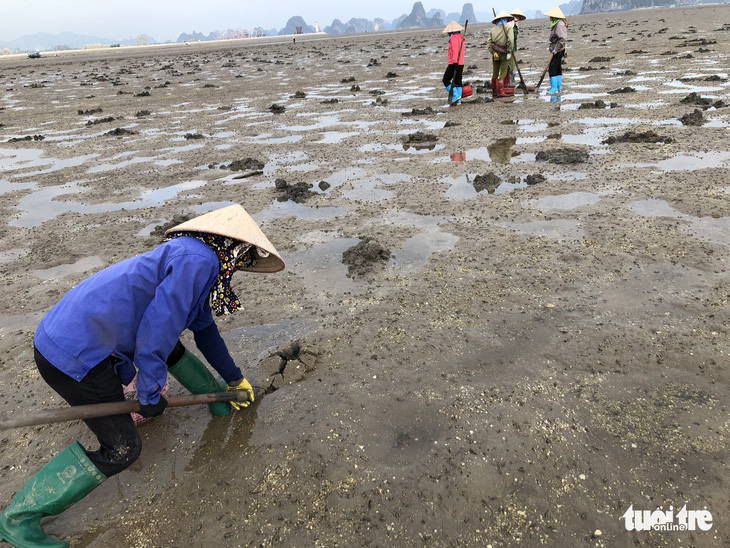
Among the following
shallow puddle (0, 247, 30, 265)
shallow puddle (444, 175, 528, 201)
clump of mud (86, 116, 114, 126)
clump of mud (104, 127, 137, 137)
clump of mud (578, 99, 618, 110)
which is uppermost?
clump of mud (86, 116, 114, 126)

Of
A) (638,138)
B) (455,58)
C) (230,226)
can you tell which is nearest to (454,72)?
(455,58)


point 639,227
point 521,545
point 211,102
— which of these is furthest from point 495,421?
point 211,102

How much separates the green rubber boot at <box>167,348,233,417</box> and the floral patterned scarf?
0.53 metres

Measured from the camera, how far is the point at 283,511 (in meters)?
2.33

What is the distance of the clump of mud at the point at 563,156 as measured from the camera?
22.5 ft

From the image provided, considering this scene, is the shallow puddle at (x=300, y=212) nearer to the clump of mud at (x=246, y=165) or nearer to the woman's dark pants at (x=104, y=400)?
the clump of mud at (x=246, y=165)

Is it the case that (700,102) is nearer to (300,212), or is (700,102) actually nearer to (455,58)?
(455,58)

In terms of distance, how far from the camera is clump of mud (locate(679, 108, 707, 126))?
26.2 ft

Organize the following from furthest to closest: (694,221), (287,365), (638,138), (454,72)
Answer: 1. (454,72)
2. (638,138)
3. (694,221)
4. (287,365)

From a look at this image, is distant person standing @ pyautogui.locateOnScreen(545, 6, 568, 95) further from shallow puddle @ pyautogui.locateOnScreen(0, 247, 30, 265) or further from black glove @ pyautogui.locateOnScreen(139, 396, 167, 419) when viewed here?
black glove @ pyautogui.locateOnScreen(139, 396, 167, 419)

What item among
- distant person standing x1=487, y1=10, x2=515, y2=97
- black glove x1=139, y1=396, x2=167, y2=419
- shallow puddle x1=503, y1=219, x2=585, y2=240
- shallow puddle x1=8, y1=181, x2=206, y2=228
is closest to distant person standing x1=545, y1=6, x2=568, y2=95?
distant person standing x1=487, y1=10, x2=515, y2=97

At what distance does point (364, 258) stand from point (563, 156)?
171 inches

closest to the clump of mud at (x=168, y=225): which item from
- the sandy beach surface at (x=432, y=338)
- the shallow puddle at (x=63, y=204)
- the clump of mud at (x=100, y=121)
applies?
the sandy beach surface at (x=432, y=338)

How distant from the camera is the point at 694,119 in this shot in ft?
26.4
